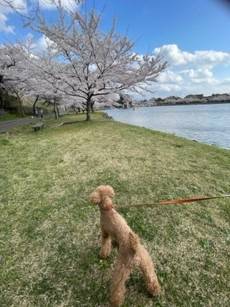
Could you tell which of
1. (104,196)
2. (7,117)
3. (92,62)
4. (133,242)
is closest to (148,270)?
(133,242)

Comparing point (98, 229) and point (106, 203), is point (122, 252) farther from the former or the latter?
point (98, 229)

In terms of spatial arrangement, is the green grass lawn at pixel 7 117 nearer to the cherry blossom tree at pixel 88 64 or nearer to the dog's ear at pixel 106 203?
the cherry blossom tree at pixel 88 64

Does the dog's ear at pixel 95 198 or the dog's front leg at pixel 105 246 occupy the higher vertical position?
the dog's ear at pixel 95 198

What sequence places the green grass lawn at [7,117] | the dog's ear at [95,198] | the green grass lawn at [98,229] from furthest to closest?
the green grass lawn at [7,117] < the green grass lawn at [98,229] < the dog's ear at [95,198]

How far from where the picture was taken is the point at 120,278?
5.91 feet

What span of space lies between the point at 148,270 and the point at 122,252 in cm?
37

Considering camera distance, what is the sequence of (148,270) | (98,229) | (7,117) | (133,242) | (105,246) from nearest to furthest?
1. (133,242)
2. (148,270)
3. (105,246)
4. (98,229)
5. (7,117)

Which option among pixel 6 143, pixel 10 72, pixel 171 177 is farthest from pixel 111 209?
pixel 10 72

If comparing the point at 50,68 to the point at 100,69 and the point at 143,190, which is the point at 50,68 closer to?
the point at 100,69

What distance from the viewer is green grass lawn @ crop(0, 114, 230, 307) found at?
2.13m

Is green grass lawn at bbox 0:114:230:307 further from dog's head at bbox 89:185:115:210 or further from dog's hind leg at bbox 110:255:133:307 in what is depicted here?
dog's head at bbox 89:185:115:210

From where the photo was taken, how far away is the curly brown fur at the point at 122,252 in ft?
5.74

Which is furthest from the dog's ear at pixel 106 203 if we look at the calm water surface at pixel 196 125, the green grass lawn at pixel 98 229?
the calm water surface at pixel 196 125

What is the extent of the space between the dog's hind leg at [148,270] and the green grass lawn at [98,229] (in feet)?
0.30
